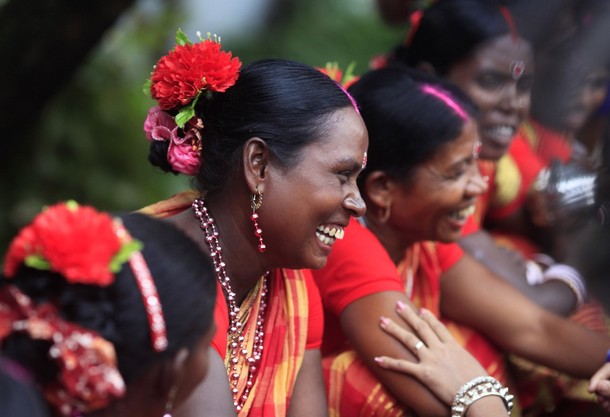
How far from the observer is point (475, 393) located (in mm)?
2801

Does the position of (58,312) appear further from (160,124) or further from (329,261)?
(329,261)

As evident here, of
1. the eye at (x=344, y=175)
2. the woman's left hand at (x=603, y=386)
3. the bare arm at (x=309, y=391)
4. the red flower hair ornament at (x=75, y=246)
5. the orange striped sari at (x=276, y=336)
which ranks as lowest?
the woman's left hand at (x=603, y=386)

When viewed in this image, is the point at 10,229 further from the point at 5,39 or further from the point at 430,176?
the point at 430,176

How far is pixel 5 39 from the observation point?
417 centimetres

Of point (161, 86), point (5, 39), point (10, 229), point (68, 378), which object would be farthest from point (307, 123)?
point (10, 229)

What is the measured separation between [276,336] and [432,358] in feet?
1.62

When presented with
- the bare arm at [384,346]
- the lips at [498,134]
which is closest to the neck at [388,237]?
the bare arm at [384,346]

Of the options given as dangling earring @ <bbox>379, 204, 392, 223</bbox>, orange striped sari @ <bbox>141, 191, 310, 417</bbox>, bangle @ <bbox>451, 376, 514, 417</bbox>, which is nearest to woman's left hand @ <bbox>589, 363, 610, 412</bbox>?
bangle @ <bbox>451, 376, 514, 417</bbox>

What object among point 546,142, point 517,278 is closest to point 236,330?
point 517,278

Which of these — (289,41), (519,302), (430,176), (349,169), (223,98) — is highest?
(223,98)

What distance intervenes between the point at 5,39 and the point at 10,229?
1.24m

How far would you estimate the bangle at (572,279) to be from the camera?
147 inches

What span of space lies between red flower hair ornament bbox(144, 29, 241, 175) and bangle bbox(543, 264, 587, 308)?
6.02 feet

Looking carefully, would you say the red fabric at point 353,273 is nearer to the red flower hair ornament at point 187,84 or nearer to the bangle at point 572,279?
the red flower hair ornament at point 187,84
